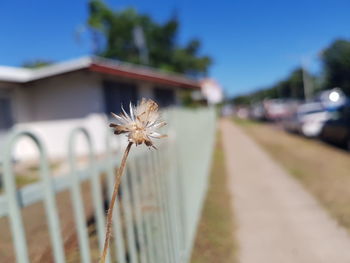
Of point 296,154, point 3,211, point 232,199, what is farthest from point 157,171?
point 296,154

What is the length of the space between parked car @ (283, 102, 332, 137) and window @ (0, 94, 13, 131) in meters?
12.8

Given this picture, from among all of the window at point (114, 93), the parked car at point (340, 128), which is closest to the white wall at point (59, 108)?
the window at point (114, 93)

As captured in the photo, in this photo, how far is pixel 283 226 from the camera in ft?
13.9

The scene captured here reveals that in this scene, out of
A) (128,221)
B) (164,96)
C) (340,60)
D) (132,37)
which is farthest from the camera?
(132,37)

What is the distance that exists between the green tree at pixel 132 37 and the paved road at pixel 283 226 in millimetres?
29224

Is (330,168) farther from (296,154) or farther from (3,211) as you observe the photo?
(3,211)

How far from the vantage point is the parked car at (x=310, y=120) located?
15023mm

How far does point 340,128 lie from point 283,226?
776 centimetres

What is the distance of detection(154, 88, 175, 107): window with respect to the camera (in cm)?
1612

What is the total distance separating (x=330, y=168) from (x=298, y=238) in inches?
173

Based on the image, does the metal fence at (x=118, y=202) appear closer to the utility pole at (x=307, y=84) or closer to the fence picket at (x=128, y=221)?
the fence picket at (x=128, y=221)

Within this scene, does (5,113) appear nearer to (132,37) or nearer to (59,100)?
(59,100)

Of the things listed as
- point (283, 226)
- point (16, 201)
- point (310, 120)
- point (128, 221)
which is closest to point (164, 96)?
point (310, 120)

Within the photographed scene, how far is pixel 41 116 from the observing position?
11844mm
